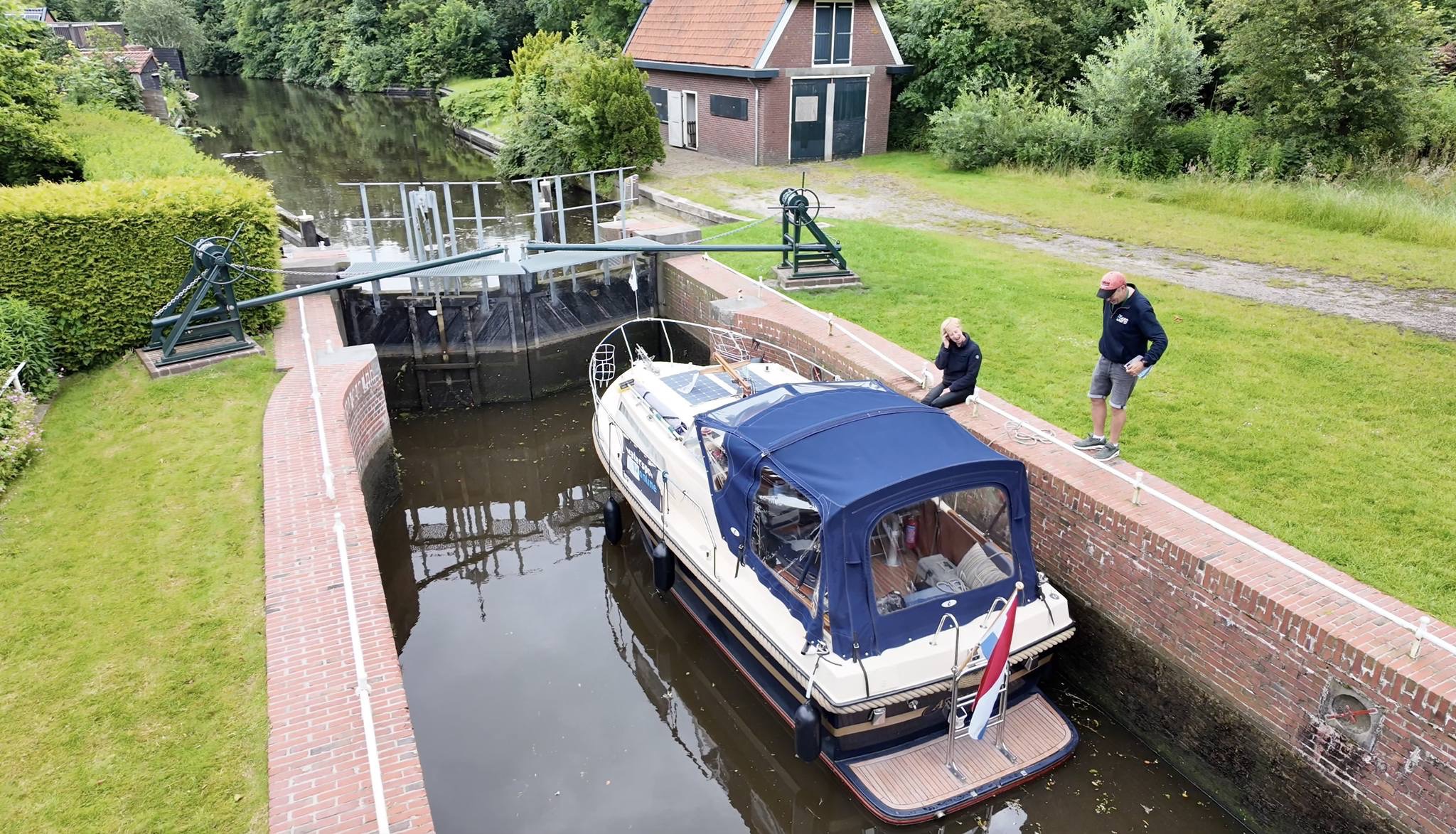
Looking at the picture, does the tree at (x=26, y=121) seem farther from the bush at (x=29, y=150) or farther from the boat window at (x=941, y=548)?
the boat window at (x=941, y=548)

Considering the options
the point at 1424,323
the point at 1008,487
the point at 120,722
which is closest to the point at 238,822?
the point at 120,722

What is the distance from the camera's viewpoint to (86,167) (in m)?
14.7

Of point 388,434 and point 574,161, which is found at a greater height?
point 574,161

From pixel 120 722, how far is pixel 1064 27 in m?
26.7

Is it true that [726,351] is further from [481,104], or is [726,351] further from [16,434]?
[481,104]

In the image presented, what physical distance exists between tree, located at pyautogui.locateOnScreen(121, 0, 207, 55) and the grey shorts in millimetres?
59499

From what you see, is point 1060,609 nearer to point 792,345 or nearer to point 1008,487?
point 1008,487

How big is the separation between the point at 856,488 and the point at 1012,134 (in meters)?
18.2

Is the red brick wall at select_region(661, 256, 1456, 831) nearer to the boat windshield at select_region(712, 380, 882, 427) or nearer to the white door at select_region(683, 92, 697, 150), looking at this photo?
the boat windshield at select_region(712, 380, 882, 427)

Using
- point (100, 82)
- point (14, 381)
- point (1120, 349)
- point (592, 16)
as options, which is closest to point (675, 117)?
point (100, 82)

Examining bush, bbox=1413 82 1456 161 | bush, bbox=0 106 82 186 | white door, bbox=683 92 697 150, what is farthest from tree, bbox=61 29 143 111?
bush, bbox=1413 82 1456 161

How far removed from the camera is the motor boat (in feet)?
20.2

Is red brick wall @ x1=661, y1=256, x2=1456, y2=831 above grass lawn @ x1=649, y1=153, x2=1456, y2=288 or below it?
below

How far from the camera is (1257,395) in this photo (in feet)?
29.7
